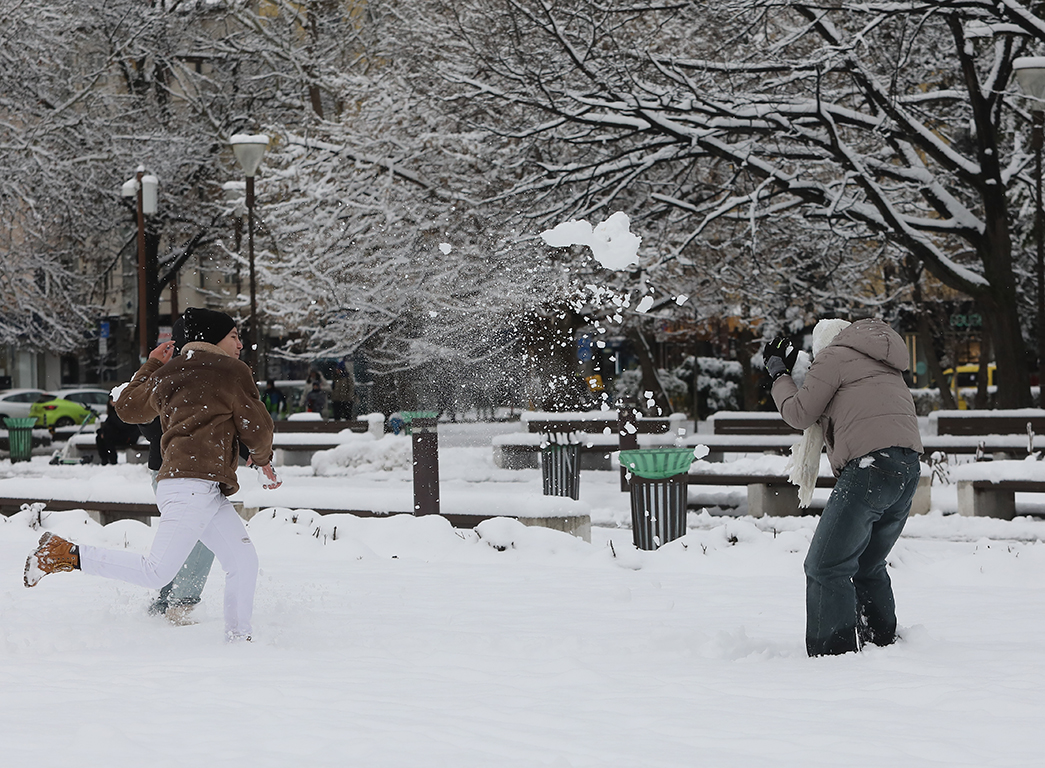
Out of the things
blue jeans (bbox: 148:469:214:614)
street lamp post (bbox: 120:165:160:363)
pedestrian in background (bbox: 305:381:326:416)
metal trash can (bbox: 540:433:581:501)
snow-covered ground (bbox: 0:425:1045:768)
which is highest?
street lamp post (bbox: 120:165:160:363)

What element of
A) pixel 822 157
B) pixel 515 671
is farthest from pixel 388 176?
pixel 515 671

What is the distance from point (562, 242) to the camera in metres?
20.6

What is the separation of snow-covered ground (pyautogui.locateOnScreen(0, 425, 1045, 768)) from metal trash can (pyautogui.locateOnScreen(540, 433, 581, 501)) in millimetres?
3494

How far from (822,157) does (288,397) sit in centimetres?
2898

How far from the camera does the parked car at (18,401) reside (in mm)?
41562

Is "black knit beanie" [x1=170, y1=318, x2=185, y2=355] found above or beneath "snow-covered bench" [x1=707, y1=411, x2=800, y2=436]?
above

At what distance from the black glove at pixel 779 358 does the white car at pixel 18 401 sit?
129 feet

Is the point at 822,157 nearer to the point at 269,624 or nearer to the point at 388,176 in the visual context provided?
the point at 388,176

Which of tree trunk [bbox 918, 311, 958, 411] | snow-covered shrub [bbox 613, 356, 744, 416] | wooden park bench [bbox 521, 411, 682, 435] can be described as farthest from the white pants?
snow-covered shrub [bbox 613, 356, 744, 416]

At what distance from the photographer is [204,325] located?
242 inches

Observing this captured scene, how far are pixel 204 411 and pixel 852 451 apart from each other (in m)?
2.84

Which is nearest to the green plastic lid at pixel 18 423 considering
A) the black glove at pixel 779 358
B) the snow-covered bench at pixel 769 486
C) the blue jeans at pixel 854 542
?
the snow-covered bench at pixel 769 486

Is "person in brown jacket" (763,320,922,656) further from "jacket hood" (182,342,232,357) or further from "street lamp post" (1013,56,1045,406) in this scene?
"street lamp post" (1013,56,1045,406)

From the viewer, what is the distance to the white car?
4158 cm
